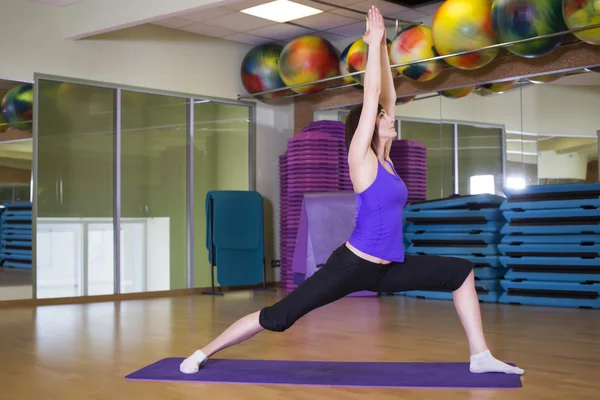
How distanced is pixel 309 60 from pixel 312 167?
3.76 ft

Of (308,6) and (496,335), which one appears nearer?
(496,335)

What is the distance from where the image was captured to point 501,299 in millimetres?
7094

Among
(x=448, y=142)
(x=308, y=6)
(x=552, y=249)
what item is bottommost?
(x=552, y=249)

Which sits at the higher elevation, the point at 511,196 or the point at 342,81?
the point at 342,81

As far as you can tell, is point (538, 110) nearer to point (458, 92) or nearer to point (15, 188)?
point (458, 92)

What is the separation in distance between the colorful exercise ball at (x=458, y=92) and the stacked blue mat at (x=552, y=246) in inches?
44.9

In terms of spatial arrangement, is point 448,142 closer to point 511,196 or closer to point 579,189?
point 511,196

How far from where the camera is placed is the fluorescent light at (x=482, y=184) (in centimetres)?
760

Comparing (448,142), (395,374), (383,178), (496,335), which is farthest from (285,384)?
(448,142)

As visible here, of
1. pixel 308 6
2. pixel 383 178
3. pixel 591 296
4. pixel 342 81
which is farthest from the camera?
pixel 342 81

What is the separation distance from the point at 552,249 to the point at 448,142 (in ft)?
5.75

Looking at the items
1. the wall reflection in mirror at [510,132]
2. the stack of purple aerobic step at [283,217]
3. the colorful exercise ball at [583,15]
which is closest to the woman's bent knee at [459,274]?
the colorful exercise ball at [583,15]

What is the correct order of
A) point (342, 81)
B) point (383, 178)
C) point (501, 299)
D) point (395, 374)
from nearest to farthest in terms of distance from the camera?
point (383, 178), point (395, 374), point (501, 299), point (342, 81)

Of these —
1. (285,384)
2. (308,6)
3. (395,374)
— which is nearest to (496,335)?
(395,374)
